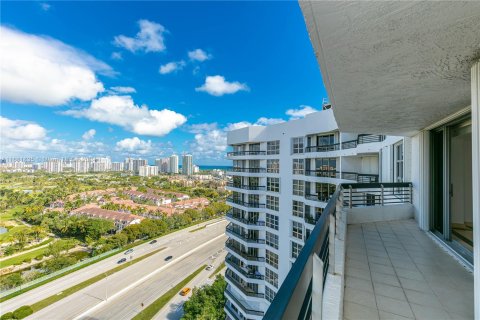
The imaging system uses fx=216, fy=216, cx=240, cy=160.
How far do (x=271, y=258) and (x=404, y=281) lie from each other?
508 inches

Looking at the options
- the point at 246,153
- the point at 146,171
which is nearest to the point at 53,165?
the point at 146,171

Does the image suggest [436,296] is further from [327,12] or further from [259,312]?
[259,312]

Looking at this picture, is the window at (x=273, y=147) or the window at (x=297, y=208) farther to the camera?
the window at (x=273, y=147)

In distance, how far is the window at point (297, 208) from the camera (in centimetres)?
1336

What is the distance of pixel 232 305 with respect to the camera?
1672 centimetres

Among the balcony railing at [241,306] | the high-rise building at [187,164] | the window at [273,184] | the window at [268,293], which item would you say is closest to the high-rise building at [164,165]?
the high-rise building at [187,164]

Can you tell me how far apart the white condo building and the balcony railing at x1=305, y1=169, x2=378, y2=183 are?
48 millimetres

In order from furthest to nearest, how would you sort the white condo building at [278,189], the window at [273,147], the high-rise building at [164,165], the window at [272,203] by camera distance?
1. the high-rise building at [164,165]
2. the window at [273,147]
3. the window at [272,203]
4. the white condo building at [278,189]

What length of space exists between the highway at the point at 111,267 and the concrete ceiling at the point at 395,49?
88.2 feet

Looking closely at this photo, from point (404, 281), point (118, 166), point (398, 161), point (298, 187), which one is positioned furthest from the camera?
point (118, 166)

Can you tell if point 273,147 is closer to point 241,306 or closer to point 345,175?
point 345,175

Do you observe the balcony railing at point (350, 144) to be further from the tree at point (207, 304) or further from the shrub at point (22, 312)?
the shrub at point (22, 312)

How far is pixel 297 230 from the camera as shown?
13516 mm

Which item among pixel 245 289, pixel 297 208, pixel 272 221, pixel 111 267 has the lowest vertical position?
pixel 111 267
